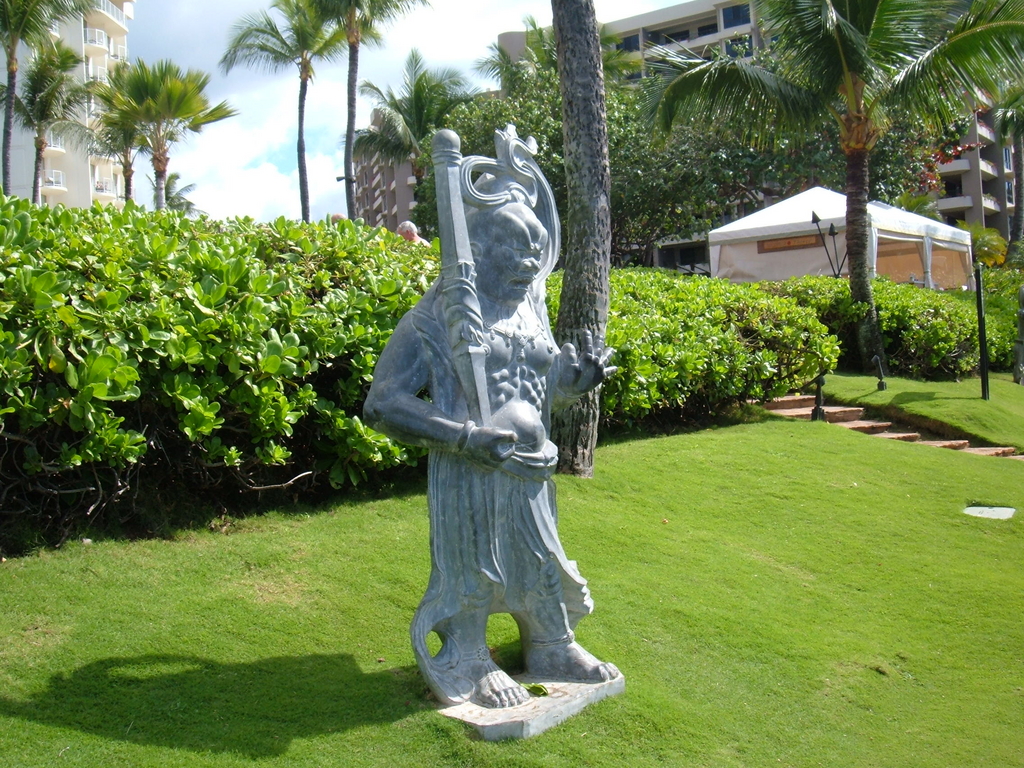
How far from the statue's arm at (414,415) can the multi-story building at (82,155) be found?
38395mm

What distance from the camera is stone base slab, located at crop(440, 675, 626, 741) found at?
12.2 ft

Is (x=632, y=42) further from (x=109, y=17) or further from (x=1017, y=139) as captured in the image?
(x=109, y=17)

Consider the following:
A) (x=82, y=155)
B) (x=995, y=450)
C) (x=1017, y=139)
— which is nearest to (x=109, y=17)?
(x=82, y=155)

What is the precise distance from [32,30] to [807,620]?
2461cm

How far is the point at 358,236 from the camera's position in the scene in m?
7.05

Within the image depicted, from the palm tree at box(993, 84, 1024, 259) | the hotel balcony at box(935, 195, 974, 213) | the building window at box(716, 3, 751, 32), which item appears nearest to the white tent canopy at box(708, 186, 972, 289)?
the palm tree at box(993, 84, 1024, 259)

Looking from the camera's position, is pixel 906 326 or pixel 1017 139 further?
pixel 1017 139

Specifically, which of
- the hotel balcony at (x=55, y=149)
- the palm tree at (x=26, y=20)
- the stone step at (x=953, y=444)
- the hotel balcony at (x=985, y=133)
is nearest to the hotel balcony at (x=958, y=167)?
the hotel balcony at (x=985, y=133)

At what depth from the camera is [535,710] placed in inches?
151

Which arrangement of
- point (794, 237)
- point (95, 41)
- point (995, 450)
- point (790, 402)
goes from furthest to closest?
point (95, 41)
point (794, 237)
point (790, 402)
point (995, 450)

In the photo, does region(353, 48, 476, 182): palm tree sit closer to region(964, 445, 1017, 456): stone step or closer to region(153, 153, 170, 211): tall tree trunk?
region(153, 153, 170, 211): tall tree trunk

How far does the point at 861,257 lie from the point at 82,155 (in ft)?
127

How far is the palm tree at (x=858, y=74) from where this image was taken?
1269 centimetres

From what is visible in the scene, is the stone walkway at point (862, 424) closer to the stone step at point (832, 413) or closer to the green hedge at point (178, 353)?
the stone step at point (832, 413)
